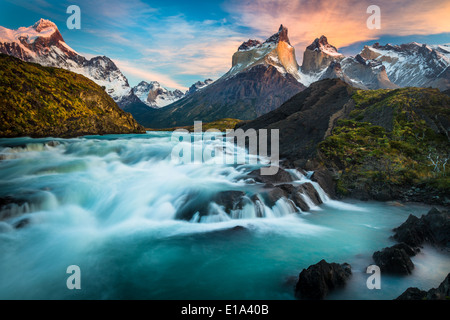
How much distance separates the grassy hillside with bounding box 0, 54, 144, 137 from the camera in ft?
118

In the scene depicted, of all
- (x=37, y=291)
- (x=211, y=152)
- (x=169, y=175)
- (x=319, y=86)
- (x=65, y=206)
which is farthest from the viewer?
(x=319, y=86)

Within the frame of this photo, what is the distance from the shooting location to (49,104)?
4228 cm

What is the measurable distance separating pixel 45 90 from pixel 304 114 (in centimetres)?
4759

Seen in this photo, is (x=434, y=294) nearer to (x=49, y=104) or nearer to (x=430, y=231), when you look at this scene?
(x=430, y=231)

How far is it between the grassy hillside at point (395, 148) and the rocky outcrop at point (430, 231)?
6611 mm

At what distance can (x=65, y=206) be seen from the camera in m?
13.0

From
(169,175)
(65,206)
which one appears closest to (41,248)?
(65,206)

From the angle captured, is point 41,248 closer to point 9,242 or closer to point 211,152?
point 9,242

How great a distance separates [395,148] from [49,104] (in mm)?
53920

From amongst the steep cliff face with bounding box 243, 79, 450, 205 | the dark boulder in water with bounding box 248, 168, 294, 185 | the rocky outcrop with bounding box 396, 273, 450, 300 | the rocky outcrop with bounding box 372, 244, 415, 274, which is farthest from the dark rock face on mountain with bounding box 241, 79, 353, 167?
the rocky outcrop with bounding box 396, 273, 450, 300

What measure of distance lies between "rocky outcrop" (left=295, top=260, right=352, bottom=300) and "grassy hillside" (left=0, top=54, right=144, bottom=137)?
45030 mm

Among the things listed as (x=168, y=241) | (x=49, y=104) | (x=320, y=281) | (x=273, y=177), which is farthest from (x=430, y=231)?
(x=49, y=104)

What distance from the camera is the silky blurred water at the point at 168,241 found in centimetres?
750

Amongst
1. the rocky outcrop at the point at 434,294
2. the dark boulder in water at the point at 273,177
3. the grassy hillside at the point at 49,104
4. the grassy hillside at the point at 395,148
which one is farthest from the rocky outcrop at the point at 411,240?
the grassy hillside at the point at 49,104
